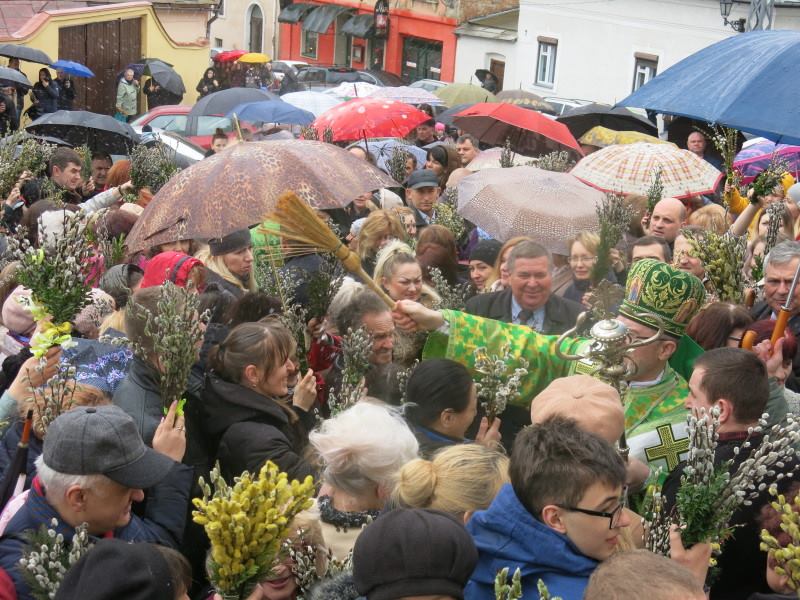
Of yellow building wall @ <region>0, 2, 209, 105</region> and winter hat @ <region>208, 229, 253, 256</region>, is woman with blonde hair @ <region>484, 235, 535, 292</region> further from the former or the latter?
yellow building wall @ <region>0, 2, 209, 105</region>

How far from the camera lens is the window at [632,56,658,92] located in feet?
102

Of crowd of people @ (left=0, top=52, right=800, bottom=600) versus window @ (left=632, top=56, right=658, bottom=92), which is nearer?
crowd of people @ (left=0, top=52, right=800, bottom=600)

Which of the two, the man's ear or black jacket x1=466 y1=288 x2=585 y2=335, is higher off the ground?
the man's ear

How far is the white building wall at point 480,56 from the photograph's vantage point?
3656 centimetres

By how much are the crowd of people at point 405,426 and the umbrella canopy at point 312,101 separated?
11.8 meters

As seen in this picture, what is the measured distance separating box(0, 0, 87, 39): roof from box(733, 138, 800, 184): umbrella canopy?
18957mm

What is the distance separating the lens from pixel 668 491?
13.8 ft

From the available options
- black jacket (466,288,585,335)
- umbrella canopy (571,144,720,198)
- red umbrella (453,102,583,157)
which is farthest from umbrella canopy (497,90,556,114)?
black jacket (466,288,585,335)

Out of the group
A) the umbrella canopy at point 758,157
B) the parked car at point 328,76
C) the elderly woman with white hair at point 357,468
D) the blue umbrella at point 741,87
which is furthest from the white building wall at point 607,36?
the elderly woman with white hair at point 357,468

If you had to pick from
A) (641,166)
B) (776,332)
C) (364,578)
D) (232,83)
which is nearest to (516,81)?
(232,83)

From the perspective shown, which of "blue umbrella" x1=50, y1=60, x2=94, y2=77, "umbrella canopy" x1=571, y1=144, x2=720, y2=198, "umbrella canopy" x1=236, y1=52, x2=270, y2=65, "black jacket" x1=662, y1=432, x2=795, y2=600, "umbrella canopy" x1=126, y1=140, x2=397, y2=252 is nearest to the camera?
"black jacket" x1=662, y1=432, x2=795, y2=600

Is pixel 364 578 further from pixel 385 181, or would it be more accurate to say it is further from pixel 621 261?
pixel 621 261

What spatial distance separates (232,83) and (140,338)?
24.3 meters

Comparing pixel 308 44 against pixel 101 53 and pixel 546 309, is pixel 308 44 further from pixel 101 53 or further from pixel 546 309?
pixel 546 309
